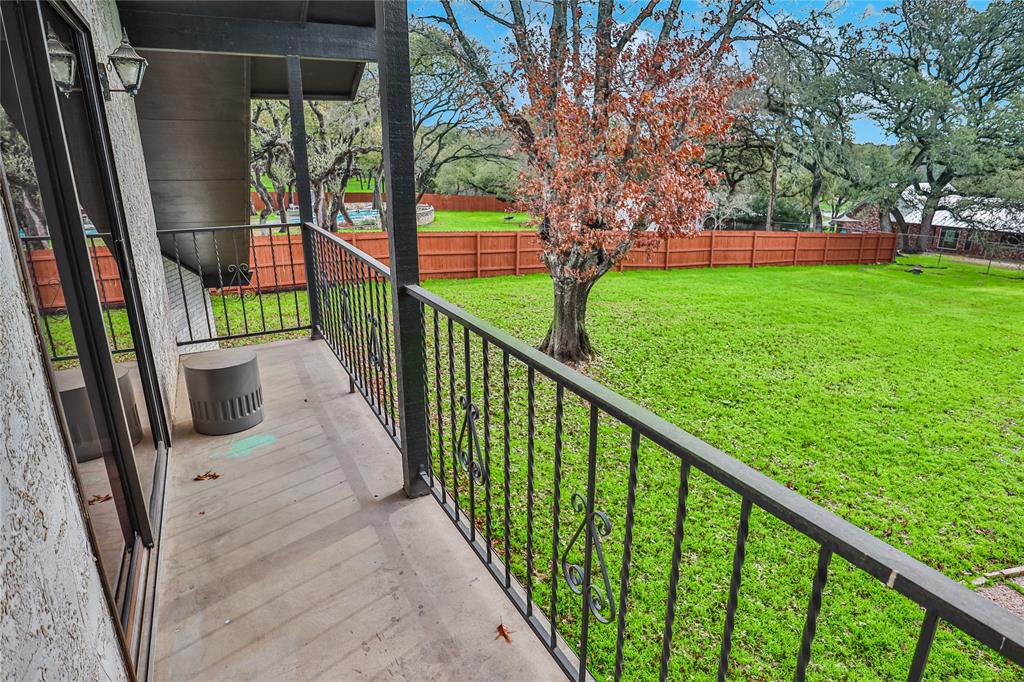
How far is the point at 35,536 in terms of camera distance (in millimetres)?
791

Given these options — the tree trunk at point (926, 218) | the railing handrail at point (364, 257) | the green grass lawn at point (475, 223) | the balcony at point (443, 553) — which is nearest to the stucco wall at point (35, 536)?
the balcony at point (443, 553)

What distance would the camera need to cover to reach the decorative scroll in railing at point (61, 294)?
3.74 feet

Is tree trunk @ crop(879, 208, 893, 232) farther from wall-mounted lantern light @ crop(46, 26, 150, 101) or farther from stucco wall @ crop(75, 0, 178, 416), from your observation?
wall-mounted lantern light @ crop(46, 26, 150, 101)

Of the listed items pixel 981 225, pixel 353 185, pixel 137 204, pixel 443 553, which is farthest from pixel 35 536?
pixel 353 185

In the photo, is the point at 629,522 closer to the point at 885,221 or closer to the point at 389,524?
the point at 389,524

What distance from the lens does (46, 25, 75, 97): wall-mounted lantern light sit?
5.60ft

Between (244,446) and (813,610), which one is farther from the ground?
(813,610)

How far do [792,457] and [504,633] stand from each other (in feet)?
13.2

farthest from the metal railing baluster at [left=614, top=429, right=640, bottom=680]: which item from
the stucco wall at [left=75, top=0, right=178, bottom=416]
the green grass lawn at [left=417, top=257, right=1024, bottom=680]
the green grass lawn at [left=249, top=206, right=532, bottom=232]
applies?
the green grass lawn at [left=249, top=206, right=532, bottom=232]

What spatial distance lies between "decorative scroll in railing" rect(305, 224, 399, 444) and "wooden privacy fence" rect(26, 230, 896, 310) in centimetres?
234

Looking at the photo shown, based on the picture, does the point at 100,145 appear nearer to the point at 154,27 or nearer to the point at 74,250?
the point at 74,250

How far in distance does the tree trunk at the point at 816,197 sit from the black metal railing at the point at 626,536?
1971 centimetres

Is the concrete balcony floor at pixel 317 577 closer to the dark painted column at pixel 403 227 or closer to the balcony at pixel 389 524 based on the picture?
the balcony at pixel 389 524

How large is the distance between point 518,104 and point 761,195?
2072 cm
